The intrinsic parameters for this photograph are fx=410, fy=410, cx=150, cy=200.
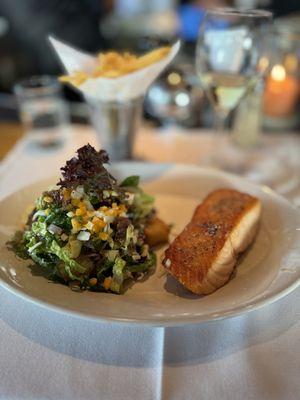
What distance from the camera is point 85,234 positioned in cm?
94

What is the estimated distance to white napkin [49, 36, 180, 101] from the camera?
1.37 meters

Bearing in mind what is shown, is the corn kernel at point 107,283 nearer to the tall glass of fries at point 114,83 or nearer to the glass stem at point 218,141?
the tall glass of fries at point 114,83

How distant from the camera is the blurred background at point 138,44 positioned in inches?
72.2

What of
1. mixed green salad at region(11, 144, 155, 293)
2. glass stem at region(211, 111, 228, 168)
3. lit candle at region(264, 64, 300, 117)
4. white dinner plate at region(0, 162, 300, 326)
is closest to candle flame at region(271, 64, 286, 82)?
lit candle at region(264, 64, 300, 117)

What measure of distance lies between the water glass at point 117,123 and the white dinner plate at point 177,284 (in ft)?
0.97

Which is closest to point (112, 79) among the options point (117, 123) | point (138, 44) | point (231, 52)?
point (117, 123)

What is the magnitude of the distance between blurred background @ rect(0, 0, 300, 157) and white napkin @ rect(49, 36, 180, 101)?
0.31 metres

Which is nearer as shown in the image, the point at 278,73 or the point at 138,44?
the point at 278,73

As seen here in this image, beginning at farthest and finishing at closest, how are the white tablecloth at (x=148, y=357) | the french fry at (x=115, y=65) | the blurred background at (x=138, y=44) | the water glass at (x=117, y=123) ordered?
the blurred background at (x=138, y=44)
the water glass at (x=117, y=123)
the french fry at (x=115, y=65)
the white tablecloth at (x=148, y=357)

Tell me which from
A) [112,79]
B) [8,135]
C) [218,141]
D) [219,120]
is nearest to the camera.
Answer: [112,79]

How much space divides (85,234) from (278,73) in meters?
1.36

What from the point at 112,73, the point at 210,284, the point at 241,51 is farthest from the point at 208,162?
the point at 210,284

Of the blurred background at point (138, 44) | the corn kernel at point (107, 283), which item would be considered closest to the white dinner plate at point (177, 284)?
the corn kernel at point (107, 283)

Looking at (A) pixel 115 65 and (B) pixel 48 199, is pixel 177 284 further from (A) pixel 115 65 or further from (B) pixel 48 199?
(A) pixel 115 65
